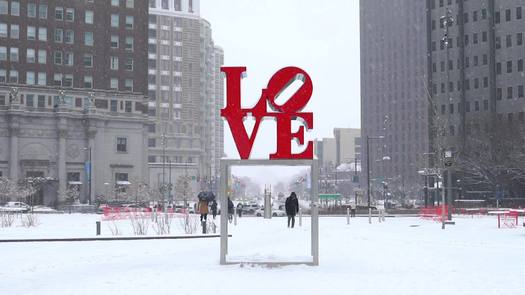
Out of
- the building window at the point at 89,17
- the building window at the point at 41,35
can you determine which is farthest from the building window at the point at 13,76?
the building window at the point at 89,17

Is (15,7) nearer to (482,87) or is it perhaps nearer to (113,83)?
(113,83)

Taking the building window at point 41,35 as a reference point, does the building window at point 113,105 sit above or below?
below

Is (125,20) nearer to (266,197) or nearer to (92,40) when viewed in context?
(92,40)

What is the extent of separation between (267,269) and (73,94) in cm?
7365

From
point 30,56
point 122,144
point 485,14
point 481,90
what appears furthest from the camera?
point 481,90

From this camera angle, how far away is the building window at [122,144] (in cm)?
8769

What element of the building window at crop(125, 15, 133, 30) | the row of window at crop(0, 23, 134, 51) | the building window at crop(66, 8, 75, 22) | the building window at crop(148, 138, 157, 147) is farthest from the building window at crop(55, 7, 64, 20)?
the building window at crop(148, 138, 157, 147)

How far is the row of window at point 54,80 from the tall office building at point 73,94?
120mm

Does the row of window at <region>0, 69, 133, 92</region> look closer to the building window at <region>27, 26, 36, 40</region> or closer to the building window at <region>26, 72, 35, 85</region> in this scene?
the building window at <region>26, 72, 35, 85</region>

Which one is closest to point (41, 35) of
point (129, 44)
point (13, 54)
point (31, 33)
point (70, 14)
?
point (31, 33)

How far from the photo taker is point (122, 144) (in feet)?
288

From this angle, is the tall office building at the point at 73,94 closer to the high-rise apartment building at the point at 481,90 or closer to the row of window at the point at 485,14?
the high-rise apartment building at the point at 481,90

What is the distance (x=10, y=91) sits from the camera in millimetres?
80750

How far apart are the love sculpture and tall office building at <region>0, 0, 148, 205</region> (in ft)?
208
